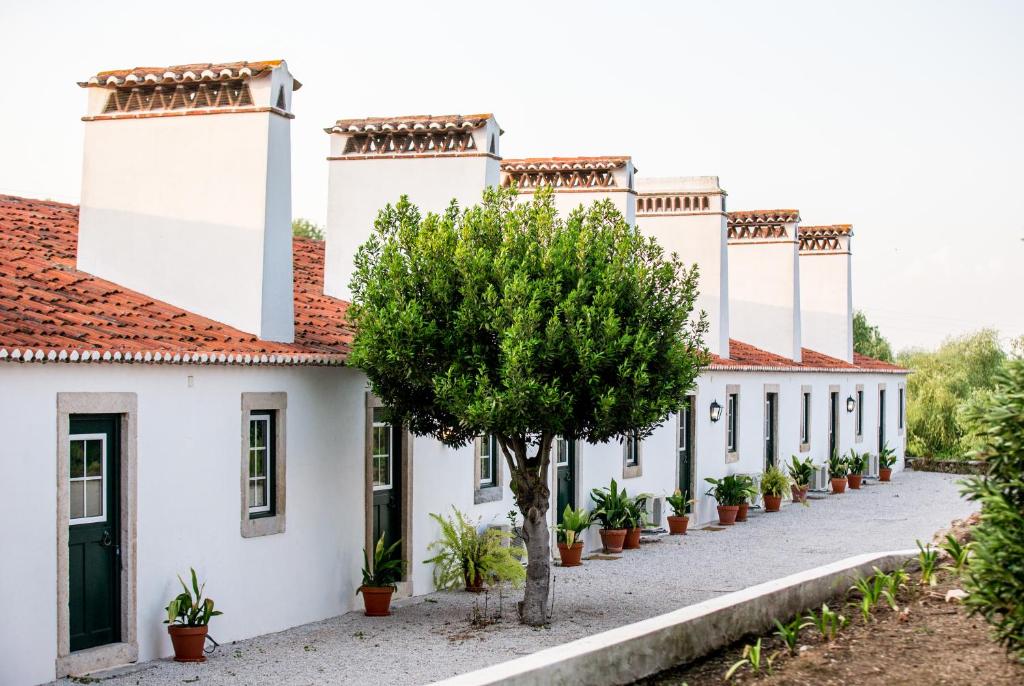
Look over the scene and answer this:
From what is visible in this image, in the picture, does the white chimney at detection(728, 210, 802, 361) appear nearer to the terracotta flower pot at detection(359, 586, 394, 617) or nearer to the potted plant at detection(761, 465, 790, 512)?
the potted plant at detection(761, 465, 790, 512)

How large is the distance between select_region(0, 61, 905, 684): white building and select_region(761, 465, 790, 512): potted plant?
6.78 meters

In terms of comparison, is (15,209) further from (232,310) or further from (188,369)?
(188,369)

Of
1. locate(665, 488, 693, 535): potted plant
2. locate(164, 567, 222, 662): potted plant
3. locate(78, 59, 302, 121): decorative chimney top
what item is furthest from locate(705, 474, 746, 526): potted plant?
locate(164, 567, 222, 662): potted plant

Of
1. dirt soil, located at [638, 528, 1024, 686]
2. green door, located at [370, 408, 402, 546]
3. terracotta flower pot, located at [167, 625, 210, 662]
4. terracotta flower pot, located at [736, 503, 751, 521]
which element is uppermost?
green door, located at [370, 408, 402, 546]

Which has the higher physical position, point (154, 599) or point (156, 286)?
point (156, 286)

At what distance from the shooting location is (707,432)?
76.4ft

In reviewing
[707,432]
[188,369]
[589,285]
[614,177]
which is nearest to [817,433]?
[707,432]

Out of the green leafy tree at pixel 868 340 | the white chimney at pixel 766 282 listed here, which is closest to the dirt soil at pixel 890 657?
the white chimney at pixel 766 282

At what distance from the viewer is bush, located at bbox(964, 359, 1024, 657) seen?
6.48m

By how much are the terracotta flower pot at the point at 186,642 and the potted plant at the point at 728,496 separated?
45.5ft

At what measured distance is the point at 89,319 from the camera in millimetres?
10758

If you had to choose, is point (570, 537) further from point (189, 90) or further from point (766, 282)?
point (766, 282)

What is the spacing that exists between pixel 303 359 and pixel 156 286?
1.86m

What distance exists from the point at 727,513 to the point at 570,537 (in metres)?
6.53
